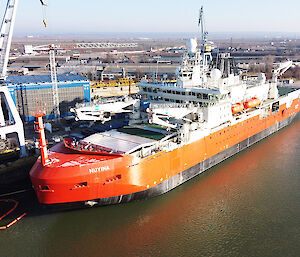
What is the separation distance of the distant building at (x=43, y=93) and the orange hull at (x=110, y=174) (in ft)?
40.5

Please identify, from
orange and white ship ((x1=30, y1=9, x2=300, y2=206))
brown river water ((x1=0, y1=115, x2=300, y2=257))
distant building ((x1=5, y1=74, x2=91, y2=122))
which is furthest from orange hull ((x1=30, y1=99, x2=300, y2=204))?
distant building ((x1=5, y1=74, x2=91, y2=122))

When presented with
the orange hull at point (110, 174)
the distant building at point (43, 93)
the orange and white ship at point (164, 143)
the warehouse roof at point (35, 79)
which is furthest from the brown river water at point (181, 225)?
the warehouse roof at point (35, 79)

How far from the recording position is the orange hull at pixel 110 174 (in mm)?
15000

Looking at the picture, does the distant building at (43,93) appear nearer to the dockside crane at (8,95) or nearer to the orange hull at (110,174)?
the dockside crane at (8,95)

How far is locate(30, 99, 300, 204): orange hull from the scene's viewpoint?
1500 centimetres

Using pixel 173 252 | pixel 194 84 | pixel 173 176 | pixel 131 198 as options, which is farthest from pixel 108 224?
pixel 194 84

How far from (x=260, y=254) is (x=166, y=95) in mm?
13683

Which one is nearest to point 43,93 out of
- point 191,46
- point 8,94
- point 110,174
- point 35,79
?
point 35,79

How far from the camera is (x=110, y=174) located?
51.4 ft

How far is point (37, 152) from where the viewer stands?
21.1 metres

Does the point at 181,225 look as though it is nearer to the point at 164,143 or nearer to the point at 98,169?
the point at 164,143

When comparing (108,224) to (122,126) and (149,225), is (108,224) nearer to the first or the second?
(149,225)

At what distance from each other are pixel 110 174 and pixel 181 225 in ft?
15.7

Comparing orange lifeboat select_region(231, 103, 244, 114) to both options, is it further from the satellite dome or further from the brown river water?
the brown river water
